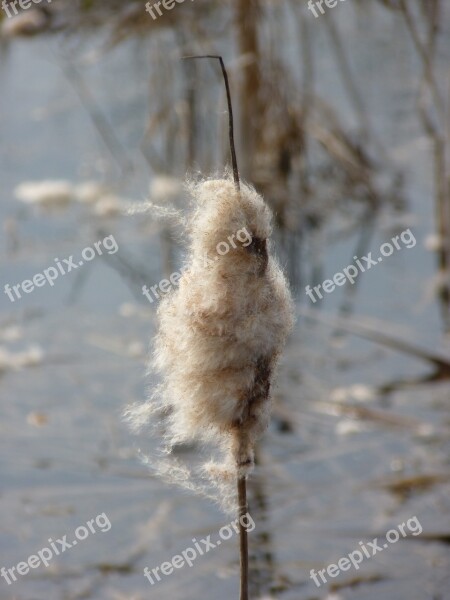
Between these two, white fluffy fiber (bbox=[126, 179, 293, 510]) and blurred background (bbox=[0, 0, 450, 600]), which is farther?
blurred background (bbox=[0, 0, 450, 600])

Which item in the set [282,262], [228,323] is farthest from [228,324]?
[282,262]

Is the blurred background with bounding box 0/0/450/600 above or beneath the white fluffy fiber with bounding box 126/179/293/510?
beneath

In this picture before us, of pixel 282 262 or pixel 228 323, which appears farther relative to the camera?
pixel 282 262

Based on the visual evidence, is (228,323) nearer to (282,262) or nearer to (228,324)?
(228,324)

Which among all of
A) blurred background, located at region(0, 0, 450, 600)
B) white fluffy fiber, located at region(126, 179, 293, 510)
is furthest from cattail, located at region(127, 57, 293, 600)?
blurred background, located at region(0, 0, 450, 600)

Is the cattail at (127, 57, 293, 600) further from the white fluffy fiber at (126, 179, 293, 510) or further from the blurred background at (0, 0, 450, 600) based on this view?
the blurred background at (0, 0, 450, 600)

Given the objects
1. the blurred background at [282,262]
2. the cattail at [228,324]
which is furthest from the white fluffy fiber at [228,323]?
the blurred background at [282,262]
